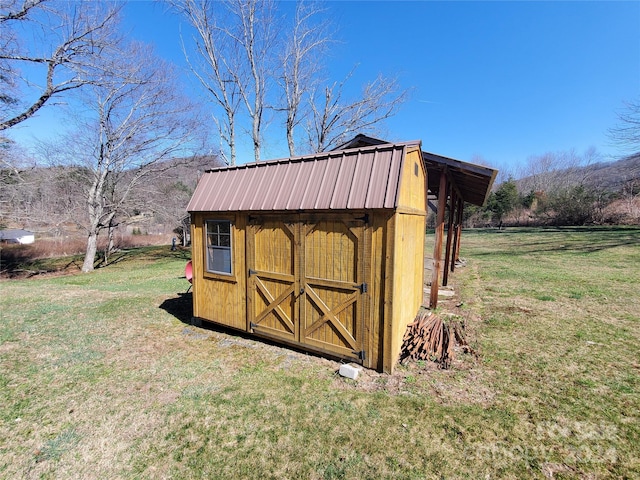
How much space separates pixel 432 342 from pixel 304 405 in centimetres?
223

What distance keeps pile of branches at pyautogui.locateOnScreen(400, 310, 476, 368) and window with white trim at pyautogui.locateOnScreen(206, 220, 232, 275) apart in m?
3.18

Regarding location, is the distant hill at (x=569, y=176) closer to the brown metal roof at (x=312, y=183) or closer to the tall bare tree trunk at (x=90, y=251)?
the brown metal roof at (x=312, y=183)

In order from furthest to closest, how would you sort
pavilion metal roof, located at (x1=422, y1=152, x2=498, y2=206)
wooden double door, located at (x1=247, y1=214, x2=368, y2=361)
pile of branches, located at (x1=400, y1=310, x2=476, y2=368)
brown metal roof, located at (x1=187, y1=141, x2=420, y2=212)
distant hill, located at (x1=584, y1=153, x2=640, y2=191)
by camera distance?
1. distant hill, located at (x1=584, y1=153, x2=640, y2=191)
2. pavilion metal roof, located at (x1=422, y1=152, x2=498, y2=206)
3. pile of branches, located at (x1=400, y1=310, x2=476, y2=368)
4. wooden double door, located at (x1=247, y1=214, x2=368, y2=361)
5. brown metal roof, located at (x1=187, y1=141, x2=420, y2=212)

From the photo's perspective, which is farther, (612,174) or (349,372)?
(612,174)

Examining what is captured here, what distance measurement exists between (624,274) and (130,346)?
13857 millimetres

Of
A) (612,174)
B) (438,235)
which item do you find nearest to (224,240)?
(438,235)

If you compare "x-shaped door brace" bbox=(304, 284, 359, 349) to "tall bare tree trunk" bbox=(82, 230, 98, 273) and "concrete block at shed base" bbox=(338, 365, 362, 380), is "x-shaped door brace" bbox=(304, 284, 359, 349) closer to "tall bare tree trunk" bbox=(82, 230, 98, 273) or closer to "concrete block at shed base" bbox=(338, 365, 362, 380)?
"concrete block at shed base" bbox=(338, 365, 362, 380)

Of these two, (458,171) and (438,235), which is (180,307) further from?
(458,171)

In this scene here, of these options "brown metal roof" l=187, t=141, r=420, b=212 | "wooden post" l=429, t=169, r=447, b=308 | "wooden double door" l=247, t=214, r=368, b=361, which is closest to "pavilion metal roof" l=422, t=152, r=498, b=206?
"wooden post" l=429, t=169, r=447, b=308

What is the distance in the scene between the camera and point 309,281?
4262mm

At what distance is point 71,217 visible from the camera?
1416 cm

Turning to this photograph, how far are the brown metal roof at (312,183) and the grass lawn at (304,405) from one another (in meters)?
2.28

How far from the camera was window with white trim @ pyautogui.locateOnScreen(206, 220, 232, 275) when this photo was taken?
5.11 metres

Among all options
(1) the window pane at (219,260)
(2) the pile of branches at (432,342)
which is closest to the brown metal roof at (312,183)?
(1) the window pane at (219,260)
